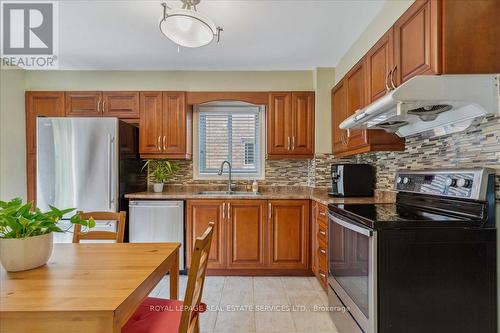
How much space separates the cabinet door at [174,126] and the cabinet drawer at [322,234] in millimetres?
1794

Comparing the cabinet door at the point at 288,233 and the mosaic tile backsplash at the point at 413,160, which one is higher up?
the mosaic tile backsplash at the point at 413,160

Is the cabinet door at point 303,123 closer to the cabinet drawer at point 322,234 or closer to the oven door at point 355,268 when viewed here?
the cabinet drawer at point 322,234

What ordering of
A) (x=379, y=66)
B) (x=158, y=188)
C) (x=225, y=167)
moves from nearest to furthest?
(x=379, y=66)
(x=158, y=188)
(x=225, y=167)

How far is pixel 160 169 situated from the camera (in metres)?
3.42

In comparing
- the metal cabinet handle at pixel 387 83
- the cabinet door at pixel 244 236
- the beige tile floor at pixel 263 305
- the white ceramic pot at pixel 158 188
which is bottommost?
the beige tile floor at pixel 263 305

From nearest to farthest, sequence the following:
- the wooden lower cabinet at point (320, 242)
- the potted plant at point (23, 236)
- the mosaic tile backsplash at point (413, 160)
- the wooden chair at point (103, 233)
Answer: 1. the potted plant at point (23, 236)
2. the mosaic tile backsplash at point (413, 160)
3. the wooden chair at point (103, 233)
4. the wooden lower cabinet at point (320, 242)

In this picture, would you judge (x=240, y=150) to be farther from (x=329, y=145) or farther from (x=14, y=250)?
(x=14, y=250)

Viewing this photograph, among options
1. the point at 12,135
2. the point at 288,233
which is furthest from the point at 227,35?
the point at 12,135

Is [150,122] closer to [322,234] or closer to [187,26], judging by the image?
[187,26]

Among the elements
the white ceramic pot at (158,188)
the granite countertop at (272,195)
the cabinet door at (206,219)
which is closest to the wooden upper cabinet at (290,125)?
the granite countertop at (272,195)

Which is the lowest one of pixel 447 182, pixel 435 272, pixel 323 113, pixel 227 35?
pixel 435 272

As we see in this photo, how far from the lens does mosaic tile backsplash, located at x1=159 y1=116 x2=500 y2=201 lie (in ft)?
4.66

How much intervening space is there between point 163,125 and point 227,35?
1347 mm

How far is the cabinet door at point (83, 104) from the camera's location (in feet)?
10.7
